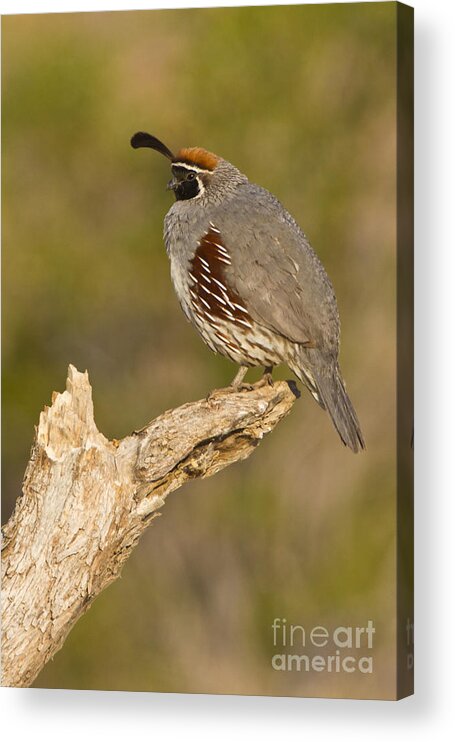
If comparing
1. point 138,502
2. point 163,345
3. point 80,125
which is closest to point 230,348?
point 163,345

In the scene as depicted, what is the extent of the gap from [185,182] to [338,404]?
127cm

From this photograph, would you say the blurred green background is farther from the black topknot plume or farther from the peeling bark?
the peeling bark

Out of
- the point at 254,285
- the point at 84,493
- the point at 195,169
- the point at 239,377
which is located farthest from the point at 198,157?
the point at 84,493

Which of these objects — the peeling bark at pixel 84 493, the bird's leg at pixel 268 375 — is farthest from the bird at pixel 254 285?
the peeling bark at pixel 84 493

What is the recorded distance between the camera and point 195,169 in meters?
6.39

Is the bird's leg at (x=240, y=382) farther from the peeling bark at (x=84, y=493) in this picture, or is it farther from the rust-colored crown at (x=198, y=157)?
the rust-colored crown at (x=198, y=157)

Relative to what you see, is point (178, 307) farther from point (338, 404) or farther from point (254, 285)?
point (338, 404)

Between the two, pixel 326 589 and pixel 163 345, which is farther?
pixel 163 345

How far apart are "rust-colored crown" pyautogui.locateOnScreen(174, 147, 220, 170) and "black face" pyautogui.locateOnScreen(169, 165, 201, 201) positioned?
0.14 feet

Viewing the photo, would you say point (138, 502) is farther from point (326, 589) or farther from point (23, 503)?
point (326, 589)

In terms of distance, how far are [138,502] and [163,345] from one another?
822 millimetres

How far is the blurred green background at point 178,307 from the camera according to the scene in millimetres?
5969

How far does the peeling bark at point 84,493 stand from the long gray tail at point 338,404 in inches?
9.6

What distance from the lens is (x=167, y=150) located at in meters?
6.37
